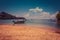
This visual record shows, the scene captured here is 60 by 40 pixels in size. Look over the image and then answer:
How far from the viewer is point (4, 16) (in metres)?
2.13

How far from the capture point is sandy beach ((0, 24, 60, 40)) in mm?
2000

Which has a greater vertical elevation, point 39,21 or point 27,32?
point 39,21

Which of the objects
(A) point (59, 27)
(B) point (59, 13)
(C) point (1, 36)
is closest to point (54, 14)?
(B) point (59, 13)

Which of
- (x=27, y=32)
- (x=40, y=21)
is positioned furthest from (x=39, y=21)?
(x=27, y=32)

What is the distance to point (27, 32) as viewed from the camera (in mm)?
2059

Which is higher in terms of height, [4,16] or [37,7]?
[37,7]

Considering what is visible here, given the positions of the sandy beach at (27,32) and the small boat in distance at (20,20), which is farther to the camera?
the small boat in distance at (20,20)

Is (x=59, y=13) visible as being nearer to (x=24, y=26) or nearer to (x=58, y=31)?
(x=58, y=31)

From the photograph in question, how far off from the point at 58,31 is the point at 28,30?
0.58 metres

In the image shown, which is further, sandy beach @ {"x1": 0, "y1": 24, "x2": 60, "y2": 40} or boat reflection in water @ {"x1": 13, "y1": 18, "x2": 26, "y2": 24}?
boat reflection in water @ {"x1": 13, "y1": 18, "x2": 26, "y2": 24}

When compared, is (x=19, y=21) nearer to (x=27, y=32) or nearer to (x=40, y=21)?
(x=27, y=32)

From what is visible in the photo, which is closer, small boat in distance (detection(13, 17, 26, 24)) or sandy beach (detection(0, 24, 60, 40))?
sandy beach (detection(0, 24, 60, 40))

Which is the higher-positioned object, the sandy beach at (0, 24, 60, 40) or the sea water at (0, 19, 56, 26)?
the sea water at (0, 19, 56, 26)

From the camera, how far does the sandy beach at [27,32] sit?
6.56 ft
